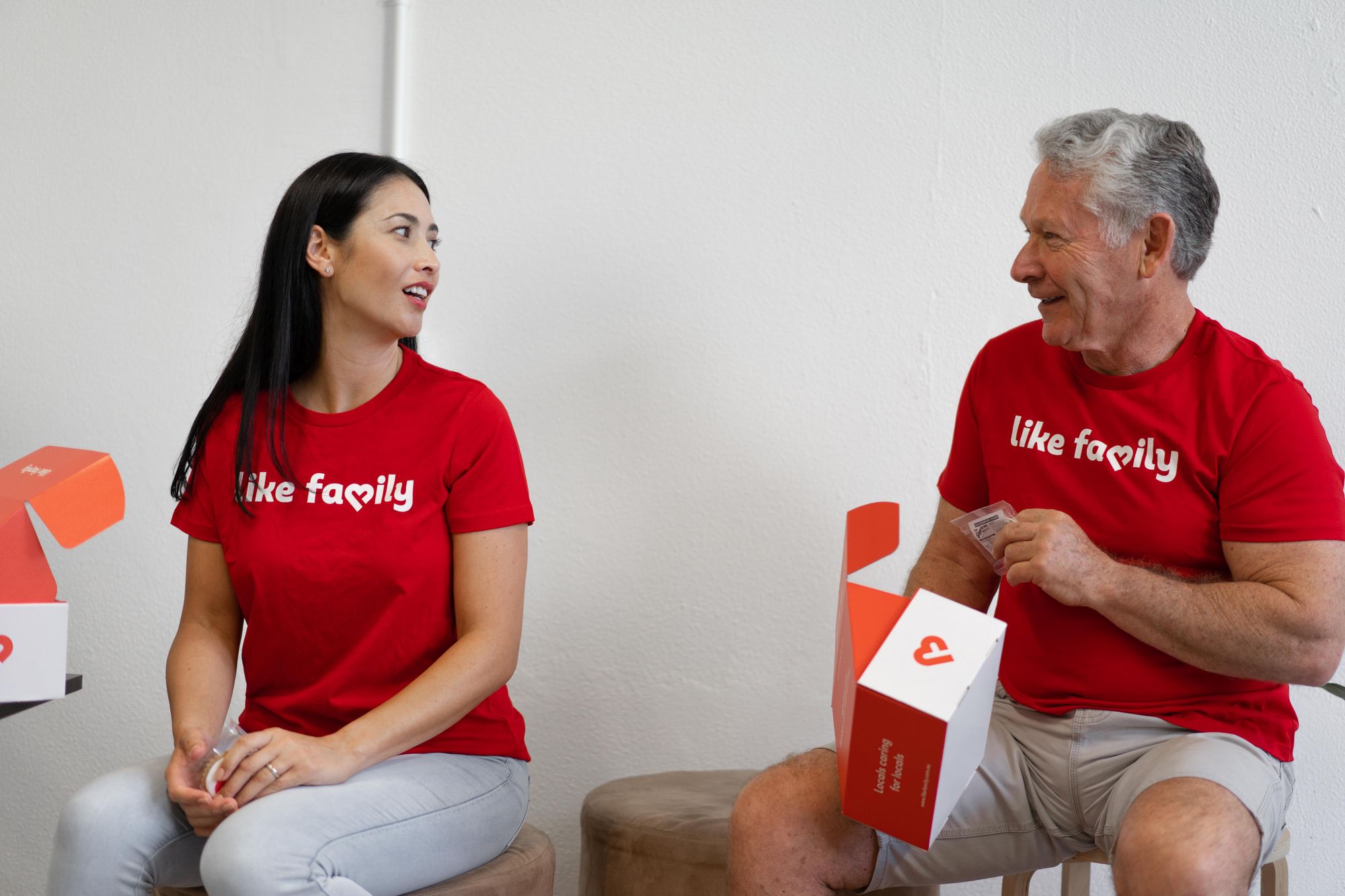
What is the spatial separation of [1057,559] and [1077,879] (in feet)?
1.80

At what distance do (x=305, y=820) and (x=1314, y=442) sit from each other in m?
1.23

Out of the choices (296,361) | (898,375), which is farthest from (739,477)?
(296,361)

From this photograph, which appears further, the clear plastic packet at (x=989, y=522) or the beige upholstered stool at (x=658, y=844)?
the beige upholstered stool at (x=658, y=844)

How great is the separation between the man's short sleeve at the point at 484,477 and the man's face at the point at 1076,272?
71 cm

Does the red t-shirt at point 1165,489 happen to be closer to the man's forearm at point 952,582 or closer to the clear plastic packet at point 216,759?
the man's forearm at point 952,582

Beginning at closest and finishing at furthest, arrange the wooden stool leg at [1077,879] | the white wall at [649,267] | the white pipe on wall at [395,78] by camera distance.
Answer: the wooden stool leg at [1077,879] < the white wall at [649,267] < the white pipe on wall at [395,78]

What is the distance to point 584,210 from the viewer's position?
2.15m

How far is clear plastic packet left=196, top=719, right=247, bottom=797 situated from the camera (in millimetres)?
1367

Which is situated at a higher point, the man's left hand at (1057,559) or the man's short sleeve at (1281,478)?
the man's short sleeve at (1281,478)

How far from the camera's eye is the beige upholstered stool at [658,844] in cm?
162

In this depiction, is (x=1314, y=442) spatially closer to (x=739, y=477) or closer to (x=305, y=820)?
(x=739, y=477)

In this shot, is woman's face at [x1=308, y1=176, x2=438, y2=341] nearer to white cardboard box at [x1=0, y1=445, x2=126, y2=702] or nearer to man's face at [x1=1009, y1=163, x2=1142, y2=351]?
white cardboard box at [x1=0, y1=445, x2=126, y2=702]

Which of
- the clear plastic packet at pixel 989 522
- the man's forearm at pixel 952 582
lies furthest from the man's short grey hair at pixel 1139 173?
the man's forearm at pixel 952 582

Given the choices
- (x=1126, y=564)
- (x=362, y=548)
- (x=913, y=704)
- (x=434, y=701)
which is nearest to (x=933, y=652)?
(x=913, y=704)
